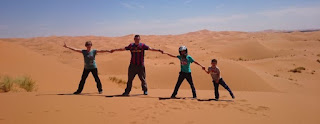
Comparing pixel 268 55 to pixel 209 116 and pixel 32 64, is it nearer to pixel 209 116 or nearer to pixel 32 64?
pixel 32 64

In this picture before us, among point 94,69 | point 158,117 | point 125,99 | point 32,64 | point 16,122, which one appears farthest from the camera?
point 32,64

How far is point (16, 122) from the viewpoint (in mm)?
4062

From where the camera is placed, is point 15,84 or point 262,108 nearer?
point 262,108

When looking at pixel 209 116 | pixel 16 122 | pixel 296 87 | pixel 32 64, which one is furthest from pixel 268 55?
pixel 16 122

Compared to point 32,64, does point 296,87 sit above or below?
below

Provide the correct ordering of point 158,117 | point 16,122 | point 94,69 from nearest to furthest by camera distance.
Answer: point 16,122, point 158,117, point 94,69

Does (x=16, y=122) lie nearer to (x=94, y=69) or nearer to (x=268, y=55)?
(x=94, y=69)

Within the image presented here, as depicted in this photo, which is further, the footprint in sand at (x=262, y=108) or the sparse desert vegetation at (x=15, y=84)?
the sparse desert vegetation at (x=15, y=84)

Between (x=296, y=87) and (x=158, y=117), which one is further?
(x=296, y=87)

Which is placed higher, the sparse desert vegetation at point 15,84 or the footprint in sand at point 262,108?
the sparse desert vegetation at point 15,84

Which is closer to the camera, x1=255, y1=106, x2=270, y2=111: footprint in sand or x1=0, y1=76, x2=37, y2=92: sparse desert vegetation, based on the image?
x1=255, y1=106, x2=270, y2=111: footprint in sand

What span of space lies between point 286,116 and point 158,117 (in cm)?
250

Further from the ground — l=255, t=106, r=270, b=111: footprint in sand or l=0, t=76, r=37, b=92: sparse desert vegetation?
l=0, t=76, r=37, b=92: sparse desert vegetation

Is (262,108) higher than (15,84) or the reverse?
the reverse
